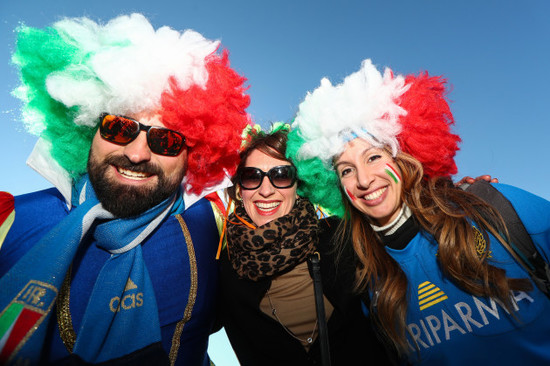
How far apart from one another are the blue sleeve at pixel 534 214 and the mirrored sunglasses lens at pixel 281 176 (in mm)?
1698

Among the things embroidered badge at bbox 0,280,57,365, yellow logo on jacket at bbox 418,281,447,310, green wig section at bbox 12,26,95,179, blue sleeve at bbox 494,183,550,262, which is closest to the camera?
embroidered badge at bbox 0,280,57,365

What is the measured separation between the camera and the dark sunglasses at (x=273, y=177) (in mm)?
2760

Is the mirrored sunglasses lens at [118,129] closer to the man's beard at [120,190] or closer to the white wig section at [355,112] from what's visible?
the man's beard at [120,190]

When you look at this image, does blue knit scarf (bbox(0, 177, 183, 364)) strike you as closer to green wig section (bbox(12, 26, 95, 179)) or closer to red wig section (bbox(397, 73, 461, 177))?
green wig section (bbox(12, 26, 95, 179))

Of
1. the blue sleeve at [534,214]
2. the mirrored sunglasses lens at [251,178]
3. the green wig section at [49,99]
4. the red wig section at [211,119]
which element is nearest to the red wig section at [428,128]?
the blue sleeve at [534,214]

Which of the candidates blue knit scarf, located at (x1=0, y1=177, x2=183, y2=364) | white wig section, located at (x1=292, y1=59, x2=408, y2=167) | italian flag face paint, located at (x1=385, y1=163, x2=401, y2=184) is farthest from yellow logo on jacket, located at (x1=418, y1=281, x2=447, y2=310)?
blue knit scarf, located at (x1=0, y1=177, x2=183, y2=364)

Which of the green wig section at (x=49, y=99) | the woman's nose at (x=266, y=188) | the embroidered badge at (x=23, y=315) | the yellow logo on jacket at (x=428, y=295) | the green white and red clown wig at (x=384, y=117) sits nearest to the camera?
the embroidered badge at (x=23, y=315)

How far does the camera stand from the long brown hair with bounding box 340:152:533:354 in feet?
5.93

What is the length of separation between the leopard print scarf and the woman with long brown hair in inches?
16.5

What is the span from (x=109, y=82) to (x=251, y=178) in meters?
1.44

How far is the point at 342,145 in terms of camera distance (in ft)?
7.75

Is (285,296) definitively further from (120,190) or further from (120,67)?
A: (120,67)

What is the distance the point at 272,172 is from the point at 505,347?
84.8 inches

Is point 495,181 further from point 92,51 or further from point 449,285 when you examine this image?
point 92,51
